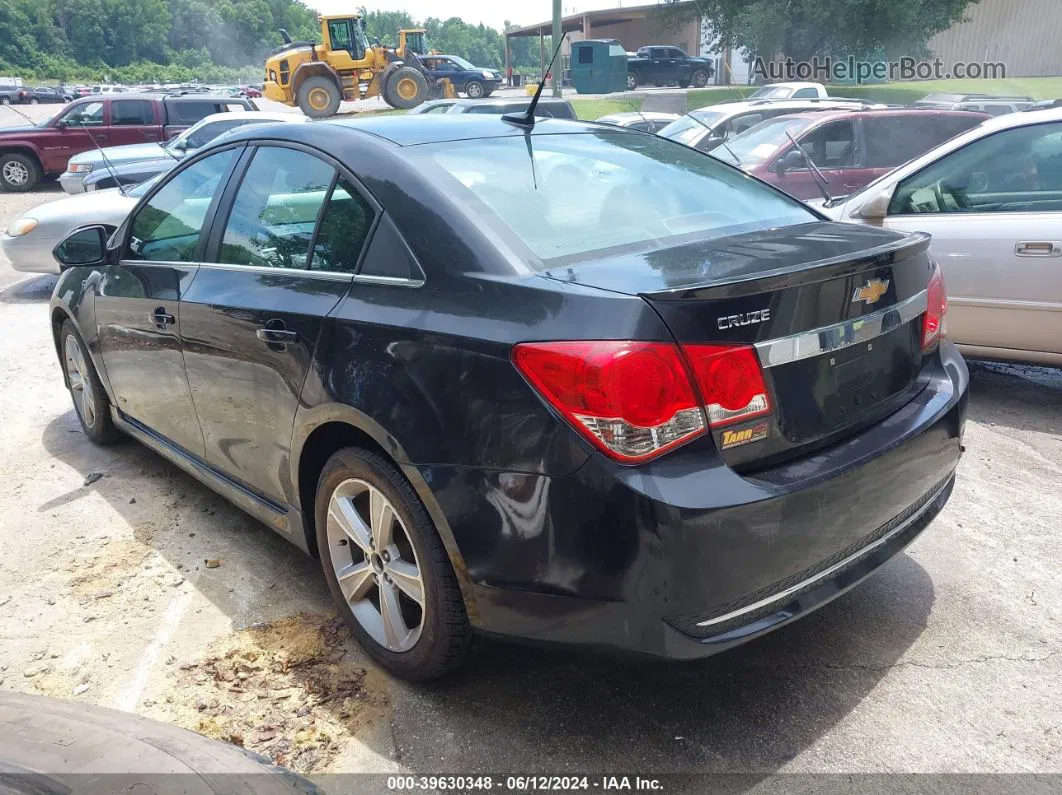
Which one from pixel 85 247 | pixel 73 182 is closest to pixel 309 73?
pixel 73 182

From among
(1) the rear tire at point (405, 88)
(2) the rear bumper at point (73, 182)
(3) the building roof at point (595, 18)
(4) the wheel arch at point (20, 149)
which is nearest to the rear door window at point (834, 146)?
(2) the rear bumper at point (73, 182)

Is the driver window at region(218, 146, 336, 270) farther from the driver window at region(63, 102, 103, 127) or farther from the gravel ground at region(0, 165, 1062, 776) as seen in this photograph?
the driver window at region(63, 102, 103, 127)

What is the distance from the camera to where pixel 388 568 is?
102 inches

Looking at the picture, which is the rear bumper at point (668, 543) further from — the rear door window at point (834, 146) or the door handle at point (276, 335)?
the rear door window at point (834, 146)

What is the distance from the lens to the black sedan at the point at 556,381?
2023 mm

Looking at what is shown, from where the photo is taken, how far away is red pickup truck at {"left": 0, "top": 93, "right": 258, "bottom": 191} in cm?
1738

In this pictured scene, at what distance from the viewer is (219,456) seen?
3.43m

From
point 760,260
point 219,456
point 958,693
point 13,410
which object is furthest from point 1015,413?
point 13,410

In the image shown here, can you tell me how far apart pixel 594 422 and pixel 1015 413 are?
155 inches

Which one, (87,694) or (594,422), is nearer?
(594,422)

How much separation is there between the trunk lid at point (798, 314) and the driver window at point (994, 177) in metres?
2.78

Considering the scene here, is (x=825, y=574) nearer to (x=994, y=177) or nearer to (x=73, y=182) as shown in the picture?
(x=994, y=177)

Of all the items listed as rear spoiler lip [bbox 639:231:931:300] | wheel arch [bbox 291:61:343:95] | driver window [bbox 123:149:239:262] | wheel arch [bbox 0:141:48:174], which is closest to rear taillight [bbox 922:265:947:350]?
rear spoiler lip [bbox 639:231:931:300]

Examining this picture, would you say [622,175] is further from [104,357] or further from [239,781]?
[104,357]
